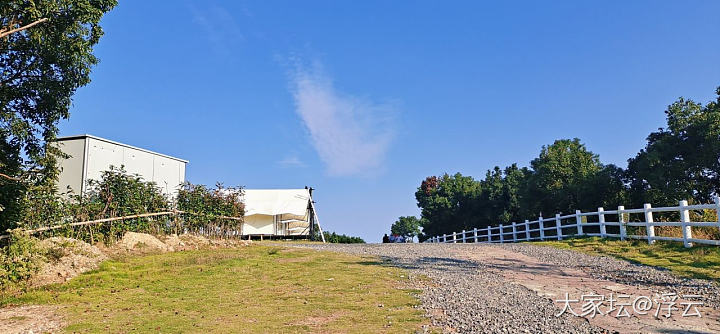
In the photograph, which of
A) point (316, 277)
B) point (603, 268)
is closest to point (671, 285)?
point (603, 268)

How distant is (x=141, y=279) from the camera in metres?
9.01

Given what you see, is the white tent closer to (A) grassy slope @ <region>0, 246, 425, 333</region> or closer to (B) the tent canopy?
(B) the tent canopy

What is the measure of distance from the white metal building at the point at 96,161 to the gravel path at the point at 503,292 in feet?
33.8

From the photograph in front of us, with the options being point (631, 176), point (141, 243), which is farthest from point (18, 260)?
point (631, 176)

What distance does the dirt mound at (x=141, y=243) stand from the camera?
1210 centimetres

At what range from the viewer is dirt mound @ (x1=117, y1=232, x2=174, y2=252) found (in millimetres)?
12104

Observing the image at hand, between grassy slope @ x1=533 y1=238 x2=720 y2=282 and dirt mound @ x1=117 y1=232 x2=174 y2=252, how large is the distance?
11782 millimetres

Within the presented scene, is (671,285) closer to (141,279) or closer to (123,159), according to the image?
(141,279)

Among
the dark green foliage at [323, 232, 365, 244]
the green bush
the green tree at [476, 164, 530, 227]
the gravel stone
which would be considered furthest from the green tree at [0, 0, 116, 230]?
the green tree at [476, 164, 530, 227]

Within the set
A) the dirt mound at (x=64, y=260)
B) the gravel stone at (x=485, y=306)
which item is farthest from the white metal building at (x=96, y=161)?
the gravel stone at (x=485, y=306)

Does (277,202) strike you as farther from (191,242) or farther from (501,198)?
(501,198)

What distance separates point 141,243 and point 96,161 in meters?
4.99

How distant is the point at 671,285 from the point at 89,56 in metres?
12.6

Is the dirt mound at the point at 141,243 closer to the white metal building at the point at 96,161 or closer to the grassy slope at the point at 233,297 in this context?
the grassy slope at the point at 233,297
